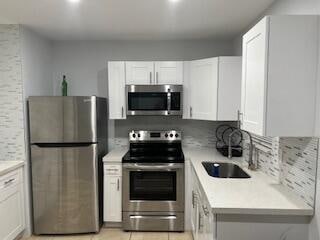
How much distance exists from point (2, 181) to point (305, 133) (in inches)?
103

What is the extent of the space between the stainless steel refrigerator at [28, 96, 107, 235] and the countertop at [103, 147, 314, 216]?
125 centimetres

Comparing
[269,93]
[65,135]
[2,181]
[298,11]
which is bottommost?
[2,181]

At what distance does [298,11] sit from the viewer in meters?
1.70

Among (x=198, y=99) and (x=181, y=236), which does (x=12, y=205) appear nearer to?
(x=181, y=236)

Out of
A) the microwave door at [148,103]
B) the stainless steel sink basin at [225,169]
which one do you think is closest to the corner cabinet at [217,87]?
the microwave door at [148,103]

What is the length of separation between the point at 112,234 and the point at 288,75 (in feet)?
8.28

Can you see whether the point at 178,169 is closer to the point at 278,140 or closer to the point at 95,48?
the point at 278,140

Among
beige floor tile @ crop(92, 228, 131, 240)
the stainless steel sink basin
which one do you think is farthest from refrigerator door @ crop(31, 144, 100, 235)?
the stainless steel sink basin

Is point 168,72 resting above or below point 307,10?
below

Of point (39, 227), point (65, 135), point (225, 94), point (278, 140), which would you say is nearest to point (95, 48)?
point (65, 135)

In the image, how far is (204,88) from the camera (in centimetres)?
298

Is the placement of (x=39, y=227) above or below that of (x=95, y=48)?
below

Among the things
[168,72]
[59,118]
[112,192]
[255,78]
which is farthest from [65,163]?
[255,78]

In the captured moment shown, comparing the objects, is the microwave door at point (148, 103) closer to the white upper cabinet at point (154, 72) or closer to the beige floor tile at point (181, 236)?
the white upper cabinet at point (154, 72)
